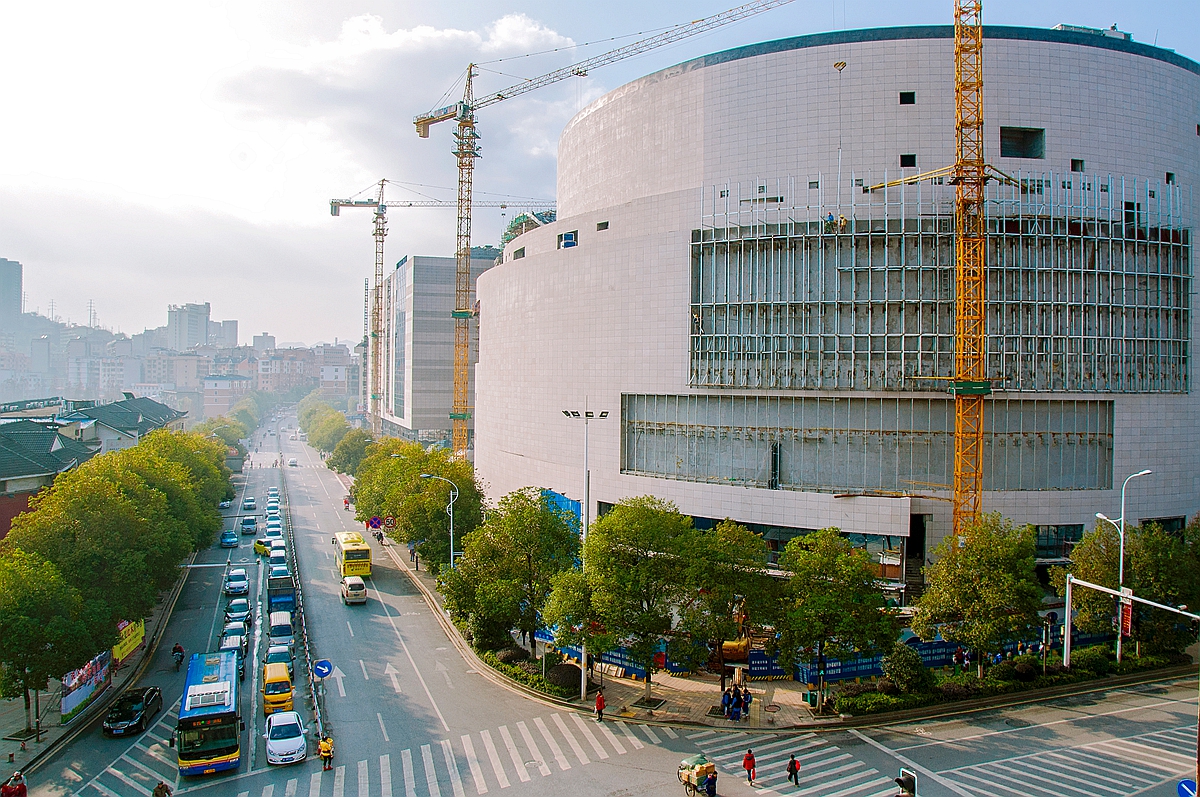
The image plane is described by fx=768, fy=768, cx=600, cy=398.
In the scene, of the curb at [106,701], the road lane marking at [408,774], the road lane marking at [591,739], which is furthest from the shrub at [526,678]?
the curb at [106,701]

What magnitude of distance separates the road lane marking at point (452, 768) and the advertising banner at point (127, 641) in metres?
17.5

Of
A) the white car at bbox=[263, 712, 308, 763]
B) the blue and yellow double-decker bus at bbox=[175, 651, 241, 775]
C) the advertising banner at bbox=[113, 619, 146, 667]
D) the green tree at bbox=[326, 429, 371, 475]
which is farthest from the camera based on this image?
the green tree at bbox=[326, 429, 371, 475]

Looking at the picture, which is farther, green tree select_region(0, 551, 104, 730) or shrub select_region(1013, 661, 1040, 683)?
shrub select_region(1013, 661, 1040, 683)

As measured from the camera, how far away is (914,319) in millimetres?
43938

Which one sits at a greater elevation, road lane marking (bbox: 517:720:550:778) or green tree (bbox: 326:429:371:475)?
green tree (bbox: 326:429:371:475)

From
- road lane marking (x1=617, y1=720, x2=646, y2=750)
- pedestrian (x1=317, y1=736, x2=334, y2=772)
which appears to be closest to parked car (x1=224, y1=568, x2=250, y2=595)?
pedestrian (x1=317, y1=736, x2=334, y2=772)

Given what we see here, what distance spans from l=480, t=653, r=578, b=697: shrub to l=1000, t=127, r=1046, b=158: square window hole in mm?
40486

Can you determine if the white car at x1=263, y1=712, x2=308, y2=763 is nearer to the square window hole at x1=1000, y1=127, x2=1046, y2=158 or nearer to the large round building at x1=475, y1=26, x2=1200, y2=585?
the large round building at x1=475, y1=26, x2=1200, y2=585

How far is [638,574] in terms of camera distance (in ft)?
102

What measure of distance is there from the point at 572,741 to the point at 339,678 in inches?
508

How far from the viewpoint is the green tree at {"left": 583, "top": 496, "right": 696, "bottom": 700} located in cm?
3045

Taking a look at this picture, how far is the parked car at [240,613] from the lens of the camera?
43.3 metres

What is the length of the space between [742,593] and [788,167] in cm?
2804

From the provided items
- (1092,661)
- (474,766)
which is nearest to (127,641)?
(474,766)
